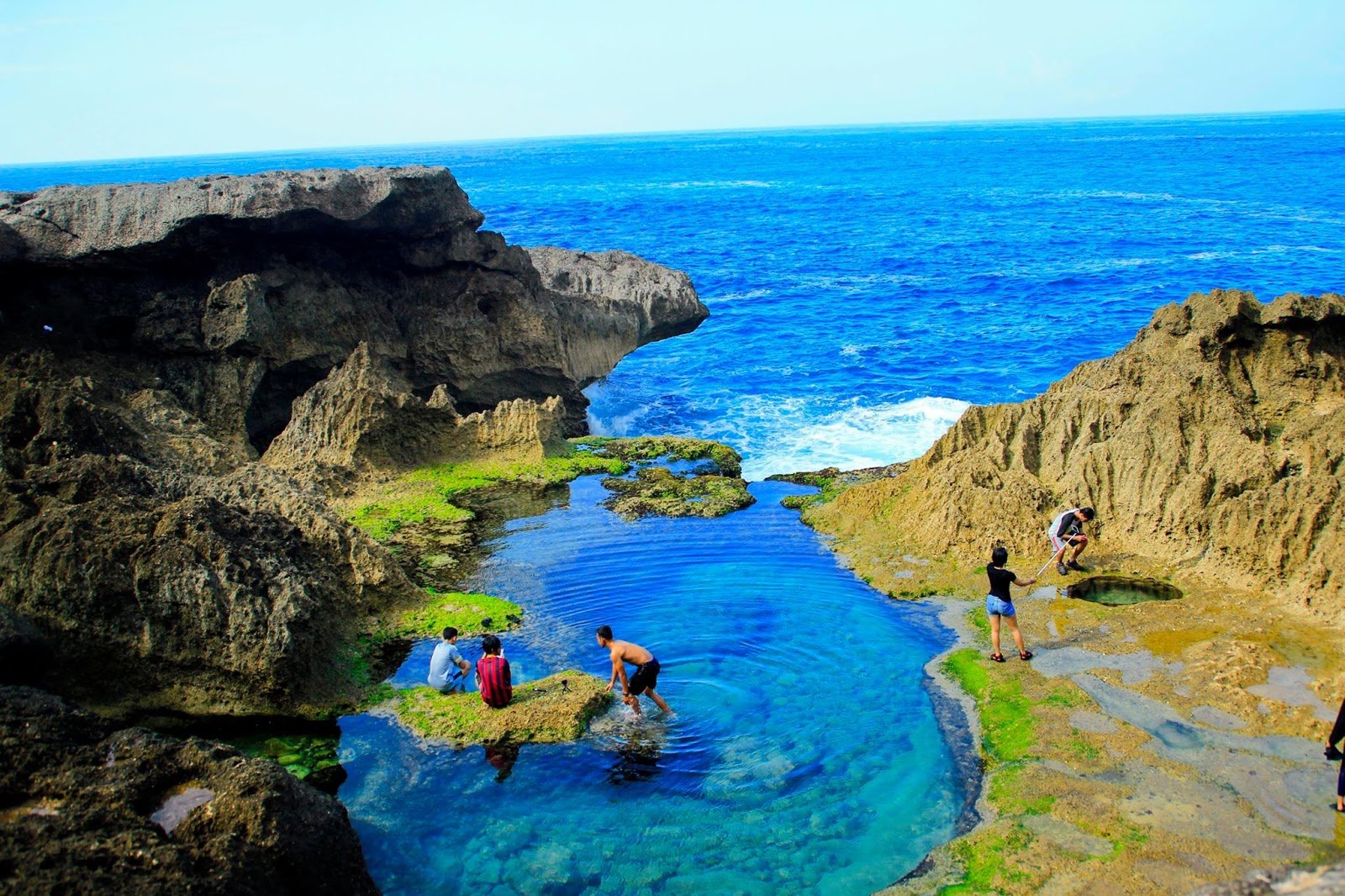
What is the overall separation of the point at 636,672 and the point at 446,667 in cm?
233

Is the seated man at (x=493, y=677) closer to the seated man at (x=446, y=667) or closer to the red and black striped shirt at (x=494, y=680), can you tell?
the red and black striped shirt at (x=494, y=680)

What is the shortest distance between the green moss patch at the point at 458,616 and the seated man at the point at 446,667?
1542 millimetres

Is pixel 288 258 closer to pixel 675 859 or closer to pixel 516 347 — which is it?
pixel 516 347

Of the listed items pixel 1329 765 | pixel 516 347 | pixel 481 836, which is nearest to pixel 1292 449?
pixel 1329 765

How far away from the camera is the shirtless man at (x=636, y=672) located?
12281 mm

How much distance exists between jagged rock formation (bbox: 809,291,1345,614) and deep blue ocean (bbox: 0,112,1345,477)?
8.19 m

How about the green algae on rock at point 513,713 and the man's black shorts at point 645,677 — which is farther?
the man's black shorts at point 645,677

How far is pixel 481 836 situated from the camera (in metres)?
10.2

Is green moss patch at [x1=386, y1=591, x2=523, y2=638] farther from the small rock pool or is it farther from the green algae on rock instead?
the small rock pool

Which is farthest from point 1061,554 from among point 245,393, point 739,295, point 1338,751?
point 739,295

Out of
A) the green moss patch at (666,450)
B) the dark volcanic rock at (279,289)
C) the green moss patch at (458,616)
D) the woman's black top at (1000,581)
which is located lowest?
the green moss patch at (458,616)

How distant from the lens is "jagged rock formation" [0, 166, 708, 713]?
1210 cm

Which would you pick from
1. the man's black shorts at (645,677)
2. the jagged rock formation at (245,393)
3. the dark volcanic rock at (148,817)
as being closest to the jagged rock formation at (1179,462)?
the man's black shorts at (645,677)

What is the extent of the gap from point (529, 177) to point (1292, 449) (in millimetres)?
131458
